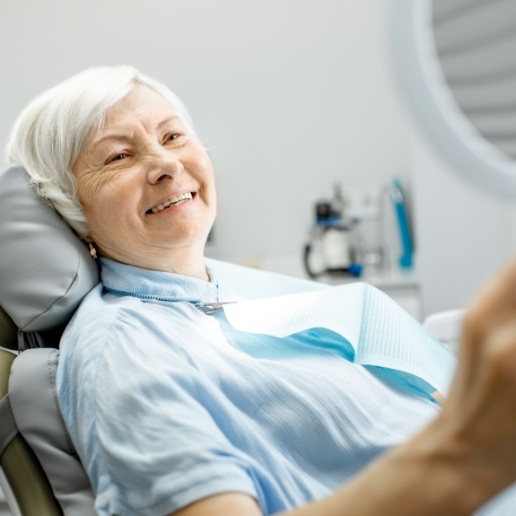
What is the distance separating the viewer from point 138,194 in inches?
51.2

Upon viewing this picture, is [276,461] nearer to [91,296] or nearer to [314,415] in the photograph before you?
[314,415]

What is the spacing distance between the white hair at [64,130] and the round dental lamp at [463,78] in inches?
33.6

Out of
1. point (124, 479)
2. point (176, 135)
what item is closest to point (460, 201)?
point (176, 135)

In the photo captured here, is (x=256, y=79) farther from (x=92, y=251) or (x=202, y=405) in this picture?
(x=202, y=405)

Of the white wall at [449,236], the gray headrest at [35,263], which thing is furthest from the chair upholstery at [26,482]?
the white wall at [449,236]

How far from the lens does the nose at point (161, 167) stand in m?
1.31

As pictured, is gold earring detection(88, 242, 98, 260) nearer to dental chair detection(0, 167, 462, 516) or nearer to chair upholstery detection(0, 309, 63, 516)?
dental chair detection(0, 167, 462, 516)

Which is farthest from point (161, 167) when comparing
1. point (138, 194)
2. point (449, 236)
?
point (449, 236)

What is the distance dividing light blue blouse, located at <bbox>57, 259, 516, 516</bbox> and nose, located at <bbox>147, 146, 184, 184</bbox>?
157 millimetres

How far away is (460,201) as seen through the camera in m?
2.81

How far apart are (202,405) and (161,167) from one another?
0.47 m

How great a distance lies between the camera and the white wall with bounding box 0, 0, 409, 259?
339 cm

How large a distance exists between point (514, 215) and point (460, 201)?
38cm

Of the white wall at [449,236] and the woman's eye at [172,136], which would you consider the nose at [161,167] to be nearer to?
the woman's eye at [172,136]
